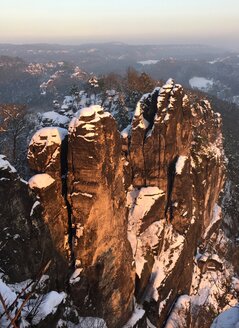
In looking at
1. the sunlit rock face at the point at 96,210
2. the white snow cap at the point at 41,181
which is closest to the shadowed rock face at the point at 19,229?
the white snow cap at the point at 41,181

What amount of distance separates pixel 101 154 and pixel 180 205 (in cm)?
1408

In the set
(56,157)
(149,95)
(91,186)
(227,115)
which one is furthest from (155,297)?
(227,115)

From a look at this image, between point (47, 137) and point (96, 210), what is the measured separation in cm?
652

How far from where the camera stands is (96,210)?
28.3m

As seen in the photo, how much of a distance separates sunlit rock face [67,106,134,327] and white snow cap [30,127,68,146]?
1.17 m

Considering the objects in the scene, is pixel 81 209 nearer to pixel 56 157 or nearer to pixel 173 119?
pixel 56 157

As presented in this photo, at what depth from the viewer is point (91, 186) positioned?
27828 millimetres

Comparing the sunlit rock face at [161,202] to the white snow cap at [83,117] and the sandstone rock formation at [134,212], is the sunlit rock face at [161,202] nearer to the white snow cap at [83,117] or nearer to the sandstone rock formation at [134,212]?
the sandstone rock formation at [134,212]

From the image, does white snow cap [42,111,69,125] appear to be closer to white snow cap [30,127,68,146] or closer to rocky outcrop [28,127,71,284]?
white snow cap [30,127,68,146]

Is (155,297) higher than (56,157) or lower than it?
lower

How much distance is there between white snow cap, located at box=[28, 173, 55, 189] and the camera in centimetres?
2622

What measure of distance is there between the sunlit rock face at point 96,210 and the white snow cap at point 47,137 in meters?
1.17

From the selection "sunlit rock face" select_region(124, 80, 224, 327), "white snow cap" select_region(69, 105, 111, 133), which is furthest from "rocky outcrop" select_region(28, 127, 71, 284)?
"sunlit rock face" select_region(124, 80, 224, 327)

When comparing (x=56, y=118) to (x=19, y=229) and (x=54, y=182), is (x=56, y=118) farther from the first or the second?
(x=19, y=229)
